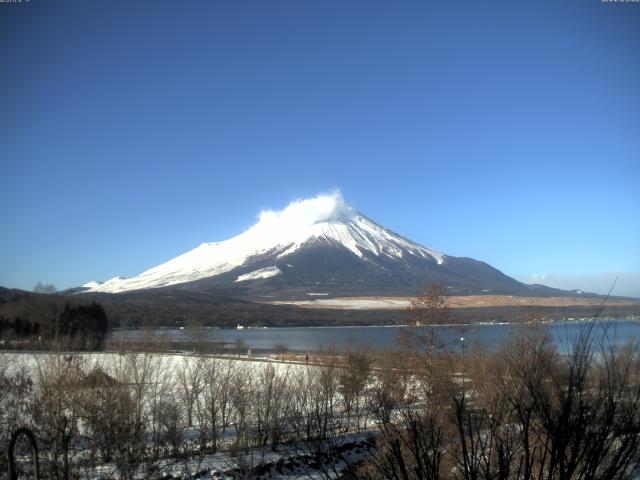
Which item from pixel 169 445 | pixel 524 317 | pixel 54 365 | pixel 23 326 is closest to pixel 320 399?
Result: pixel 169 445

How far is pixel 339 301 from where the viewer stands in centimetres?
19000

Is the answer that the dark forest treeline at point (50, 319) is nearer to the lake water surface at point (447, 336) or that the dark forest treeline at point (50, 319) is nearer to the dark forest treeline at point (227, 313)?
the lake water surface at point (447, 336)

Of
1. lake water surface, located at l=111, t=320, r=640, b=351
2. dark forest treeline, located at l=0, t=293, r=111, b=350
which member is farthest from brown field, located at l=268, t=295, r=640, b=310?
dark forest treeline, located at l=0, t=293, r=111, b=350

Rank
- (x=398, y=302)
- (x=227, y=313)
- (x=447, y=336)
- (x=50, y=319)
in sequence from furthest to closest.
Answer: (x=398, y=302) → (x=227, y=313) → (x=50, y=319) → (x=447, y=336)

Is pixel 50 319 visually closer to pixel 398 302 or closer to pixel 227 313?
pixel 227 313

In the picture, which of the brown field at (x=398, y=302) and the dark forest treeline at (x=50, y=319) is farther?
the brown field at (x=398, y=302)

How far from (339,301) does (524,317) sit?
155276 mm

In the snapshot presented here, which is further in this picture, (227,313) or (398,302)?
(398,302)

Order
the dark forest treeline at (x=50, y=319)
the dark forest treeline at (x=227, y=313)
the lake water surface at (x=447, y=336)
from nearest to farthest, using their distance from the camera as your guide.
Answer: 1. the lake water surface at (x=447, y=336)
2. the dark forest treeline at (x=50, y=319)
3. the dark forest treeline at (x=227, y=313)

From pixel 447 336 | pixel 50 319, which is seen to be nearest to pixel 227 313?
pixel 50 319

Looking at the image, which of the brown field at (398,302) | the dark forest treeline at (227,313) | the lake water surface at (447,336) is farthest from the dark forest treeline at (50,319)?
the brown field at (398,302)

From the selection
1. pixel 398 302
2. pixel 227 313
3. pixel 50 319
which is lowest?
pixel 227 313

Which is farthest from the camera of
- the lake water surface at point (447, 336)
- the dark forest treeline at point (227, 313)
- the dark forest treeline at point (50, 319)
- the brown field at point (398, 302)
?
the brown field at point (398, 302)

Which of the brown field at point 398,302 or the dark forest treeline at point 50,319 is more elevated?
the dark forest treeline at point 50,319
